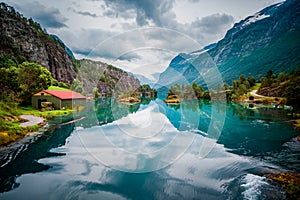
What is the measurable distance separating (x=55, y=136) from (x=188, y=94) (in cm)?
9267

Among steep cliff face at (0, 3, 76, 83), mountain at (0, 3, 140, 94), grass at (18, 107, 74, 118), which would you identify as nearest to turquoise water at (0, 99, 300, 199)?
grass at (18, 107, 74, 118)

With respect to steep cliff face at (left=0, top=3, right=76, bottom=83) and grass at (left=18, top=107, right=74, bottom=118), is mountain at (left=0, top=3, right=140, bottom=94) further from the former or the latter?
grass at (left=18, top=107, right=74, bottom=118)

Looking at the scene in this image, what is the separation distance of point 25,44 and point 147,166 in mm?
96981

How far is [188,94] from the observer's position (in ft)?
365

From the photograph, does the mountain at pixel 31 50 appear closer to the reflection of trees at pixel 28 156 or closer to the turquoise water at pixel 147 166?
the reflection of trees at pixel 28 156

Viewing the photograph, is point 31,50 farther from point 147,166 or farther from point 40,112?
point 147,166

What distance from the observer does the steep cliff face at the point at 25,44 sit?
8494 cm

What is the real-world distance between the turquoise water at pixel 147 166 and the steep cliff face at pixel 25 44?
77785 millimetres

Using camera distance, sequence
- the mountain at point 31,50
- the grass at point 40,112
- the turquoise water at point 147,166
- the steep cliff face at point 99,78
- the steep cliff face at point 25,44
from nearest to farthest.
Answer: the turquoise water at point 147,166 < the grass at point 40,112 < the mountain at point 31,50 < the steep cliff face at point 25,44 < the steep cliff face at point 99,78

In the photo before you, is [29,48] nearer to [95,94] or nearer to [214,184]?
[95,94]

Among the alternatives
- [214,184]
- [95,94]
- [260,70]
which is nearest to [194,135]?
[214,184]

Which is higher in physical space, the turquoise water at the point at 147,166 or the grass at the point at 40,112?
the grass at the point at 40,112

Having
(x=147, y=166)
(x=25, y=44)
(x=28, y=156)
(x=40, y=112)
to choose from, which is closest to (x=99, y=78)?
(x=25, y=44)

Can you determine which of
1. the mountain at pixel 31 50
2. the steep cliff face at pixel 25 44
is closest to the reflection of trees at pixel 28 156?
the mountain at pixel 31 50
